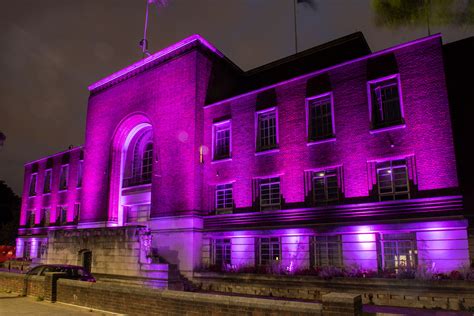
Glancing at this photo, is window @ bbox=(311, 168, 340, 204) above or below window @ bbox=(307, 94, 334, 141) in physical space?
below

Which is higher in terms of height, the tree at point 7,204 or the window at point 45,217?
the tree at point 7,204

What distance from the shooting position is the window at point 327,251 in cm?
2003

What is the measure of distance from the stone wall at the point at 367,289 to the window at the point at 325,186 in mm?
4406

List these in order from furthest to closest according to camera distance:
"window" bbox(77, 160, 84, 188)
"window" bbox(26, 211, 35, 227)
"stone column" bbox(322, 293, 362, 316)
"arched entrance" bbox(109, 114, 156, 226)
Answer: "window" bbox(26, 211, 35, 227) < "window" bbox(77, 160, 84, 188) < "arched entrance" bbox(109, 114, 156, 226) < "stone column" bbox(322, 293, 362, 316)

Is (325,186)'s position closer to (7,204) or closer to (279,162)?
(279,162)

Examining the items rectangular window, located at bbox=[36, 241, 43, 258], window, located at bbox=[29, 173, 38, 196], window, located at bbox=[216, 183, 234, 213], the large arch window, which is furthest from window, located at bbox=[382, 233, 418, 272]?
window, located at bbox=[29, 173, 38, 196]

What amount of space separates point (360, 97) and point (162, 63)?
612 inches

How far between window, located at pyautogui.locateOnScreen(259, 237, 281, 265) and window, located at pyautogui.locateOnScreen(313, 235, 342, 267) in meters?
2.23

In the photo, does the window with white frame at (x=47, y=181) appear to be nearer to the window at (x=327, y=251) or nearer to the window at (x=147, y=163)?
the window at (x=147, y=163)

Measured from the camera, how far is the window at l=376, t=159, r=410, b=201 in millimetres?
19000

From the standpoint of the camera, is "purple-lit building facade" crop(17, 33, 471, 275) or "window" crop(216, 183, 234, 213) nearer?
"purple-lit building facade" crop(17, 33, 471, 275)

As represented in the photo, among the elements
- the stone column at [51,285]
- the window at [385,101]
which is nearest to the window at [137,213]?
the stone column at [51,285]

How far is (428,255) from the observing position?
17422mm

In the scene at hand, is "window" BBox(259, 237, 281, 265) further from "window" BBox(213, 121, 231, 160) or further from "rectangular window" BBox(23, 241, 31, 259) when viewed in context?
"rectangular window" BBox(23, 241, 31, 259)
